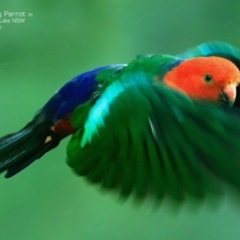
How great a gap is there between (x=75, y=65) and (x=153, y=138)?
0.26 meters

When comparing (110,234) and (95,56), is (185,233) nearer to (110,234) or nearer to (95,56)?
(110,234)

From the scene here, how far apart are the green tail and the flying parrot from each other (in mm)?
54

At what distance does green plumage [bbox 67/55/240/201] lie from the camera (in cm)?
54

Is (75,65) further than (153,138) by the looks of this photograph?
Yes

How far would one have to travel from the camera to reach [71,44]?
0.79 meters

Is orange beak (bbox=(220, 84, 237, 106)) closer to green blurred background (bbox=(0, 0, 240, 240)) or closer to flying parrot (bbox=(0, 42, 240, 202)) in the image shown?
flying parrot (bbox=(0, 42, 240, 202))

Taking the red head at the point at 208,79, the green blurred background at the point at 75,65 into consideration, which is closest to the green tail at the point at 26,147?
the green blurred background at the point at 75,65

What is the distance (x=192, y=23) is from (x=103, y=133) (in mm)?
338

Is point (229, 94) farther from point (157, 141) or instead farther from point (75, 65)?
point (75, 65)

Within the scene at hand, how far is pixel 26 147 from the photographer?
681mm

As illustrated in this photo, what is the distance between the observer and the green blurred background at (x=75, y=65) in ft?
2.45

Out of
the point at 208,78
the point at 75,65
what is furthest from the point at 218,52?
the point at 75,65

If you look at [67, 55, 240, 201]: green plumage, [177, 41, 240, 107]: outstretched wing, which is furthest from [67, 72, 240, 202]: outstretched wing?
[177, 41, 240, 107]: outstretched wing

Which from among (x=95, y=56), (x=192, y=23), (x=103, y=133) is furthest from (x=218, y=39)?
(x=103, y=133)
